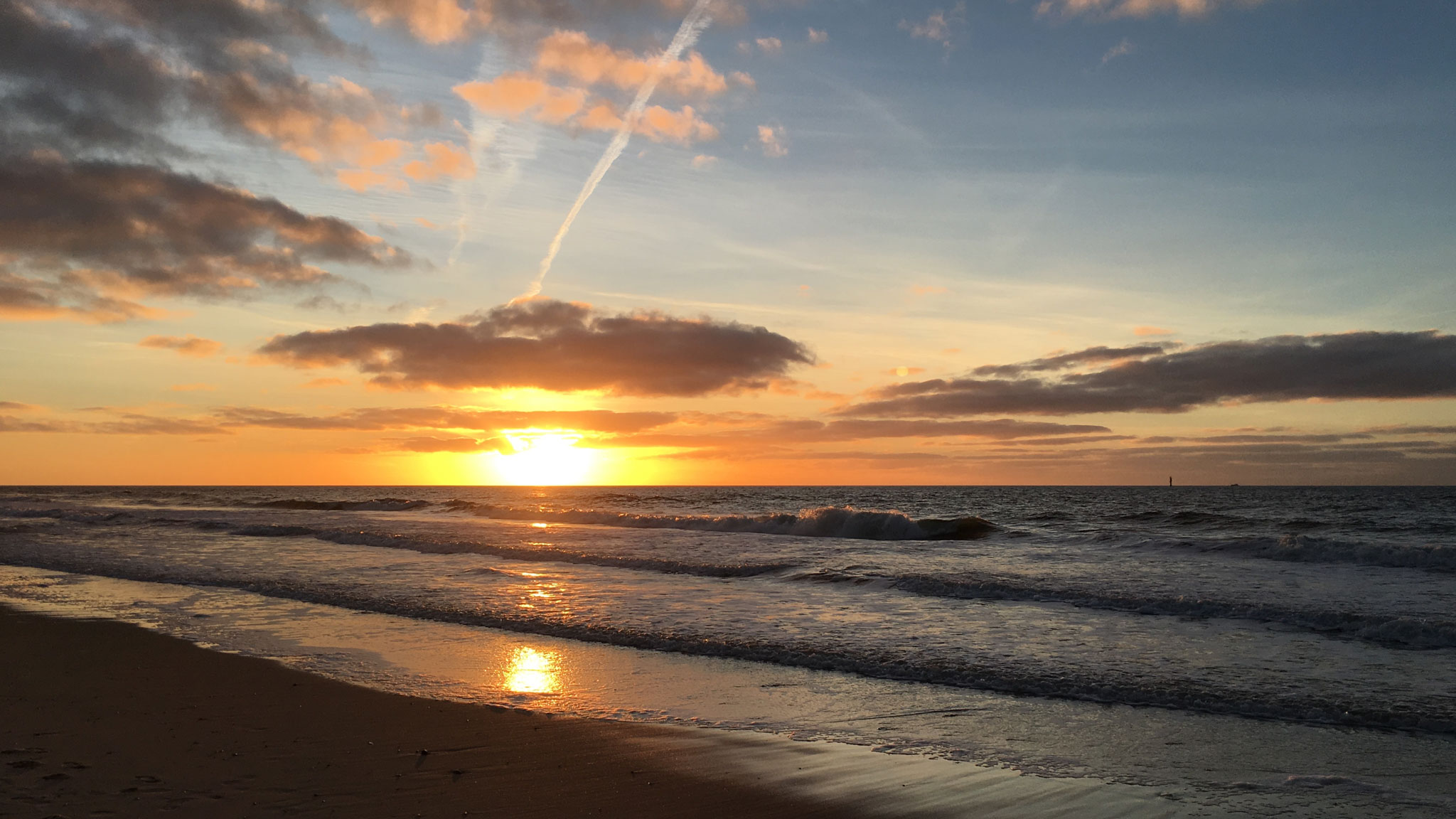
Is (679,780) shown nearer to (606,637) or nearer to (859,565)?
(606,637)

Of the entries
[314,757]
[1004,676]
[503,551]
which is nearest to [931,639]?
[1004,676]

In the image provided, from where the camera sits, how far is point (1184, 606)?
13.7 metres

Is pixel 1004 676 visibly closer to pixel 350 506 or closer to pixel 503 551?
pixel 503 551

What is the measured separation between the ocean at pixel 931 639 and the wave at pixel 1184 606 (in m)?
0.08

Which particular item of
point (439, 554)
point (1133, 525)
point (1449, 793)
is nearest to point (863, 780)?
point (1449, 793)

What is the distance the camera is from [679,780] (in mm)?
5781

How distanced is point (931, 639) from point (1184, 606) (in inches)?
217

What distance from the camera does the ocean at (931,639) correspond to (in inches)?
262

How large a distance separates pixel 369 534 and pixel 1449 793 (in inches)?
1201

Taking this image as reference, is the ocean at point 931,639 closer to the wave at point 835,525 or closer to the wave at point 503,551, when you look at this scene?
the wave at point 503,551

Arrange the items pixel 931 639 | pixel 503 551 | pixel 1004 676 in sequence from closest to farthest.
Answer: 1. pixel 1004 676
2. pixel 931 639
3. pixel 503 551

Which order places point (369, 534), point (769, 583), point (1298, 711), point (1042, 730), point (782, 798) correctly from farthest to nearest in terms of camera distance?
point (369, 534)
point (769, 583)
point (1298, 711)
point (1042, 730)
point (782, 798)

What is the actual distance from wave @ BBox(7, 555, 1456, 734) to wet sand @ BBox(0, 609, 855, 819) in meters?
3.42

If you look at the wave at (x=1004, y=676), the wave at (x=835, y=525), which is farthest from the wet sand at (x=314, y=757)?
the wave at (x=835, y=525)
